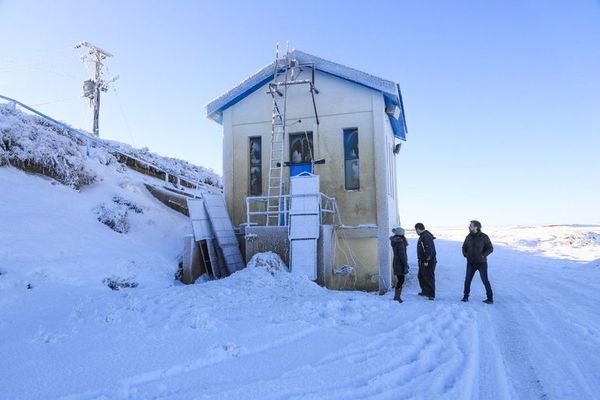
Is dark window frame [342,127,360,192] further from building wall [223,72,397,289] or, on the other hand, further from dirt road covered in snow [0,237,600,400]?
dirt road covered in snow [0,237,600,400]

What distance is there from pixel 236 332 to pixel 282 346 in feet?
2.62

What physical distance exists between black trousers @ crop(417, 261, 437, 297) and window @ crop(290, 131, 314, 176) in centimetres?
486

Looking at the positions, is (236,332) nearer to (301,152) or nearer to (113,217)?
(113,217)

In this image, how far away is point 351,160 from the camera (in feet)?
40.8

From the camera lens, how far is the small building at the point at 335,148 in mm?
11922

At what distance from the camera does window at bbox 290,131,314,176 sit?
1271 cm

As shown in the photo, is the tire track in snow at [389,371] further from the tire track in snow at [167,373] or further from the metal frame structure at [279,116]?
the metal frame structure at [279,116]

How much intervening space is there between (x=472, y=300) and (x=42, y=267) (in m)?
9.08

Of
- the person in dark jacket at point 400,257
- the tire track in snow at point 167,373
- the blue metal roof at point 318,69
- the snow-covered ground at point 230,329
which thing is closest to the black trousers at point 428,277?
the snow-covered ground at point 230,329

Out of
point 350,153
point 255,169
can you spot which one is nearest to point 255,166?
point 255,169

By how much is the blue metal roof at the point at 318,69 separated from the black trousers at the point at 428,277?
538 cm

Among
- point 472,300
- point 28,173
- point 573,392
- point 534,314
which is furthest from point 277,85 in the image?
point 573,392

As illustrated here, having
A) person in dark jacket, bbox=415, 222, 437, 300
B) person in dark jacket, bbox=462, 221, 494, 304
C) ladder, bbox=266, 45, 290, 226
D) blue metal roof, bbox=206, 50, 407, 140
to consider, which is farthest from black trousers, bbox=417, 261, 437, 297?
blue metal roof, bbox=206, 50, 407, 140

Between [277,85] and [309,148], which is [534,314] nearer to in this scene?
[309,148]
